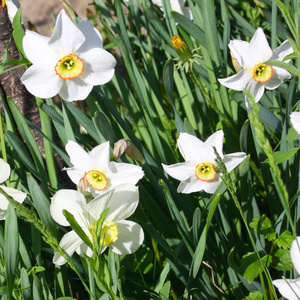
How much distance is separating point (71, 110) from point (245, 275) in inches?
25.7

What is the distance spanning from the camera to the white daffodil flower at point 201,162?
1.01 metres

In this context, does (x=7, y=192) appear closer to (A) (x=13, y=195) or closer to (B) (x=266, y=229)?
(A) (x=13, y=195)

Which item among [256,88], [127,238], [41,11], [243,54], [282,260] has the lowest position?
[282,260]

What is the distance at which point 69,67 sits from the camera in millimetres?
991

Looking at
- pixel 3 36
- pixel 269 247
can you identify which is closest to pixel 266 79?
pixel 269 247

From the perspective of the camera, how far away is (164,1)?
1544mm

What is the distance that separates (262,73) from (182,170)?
38cm

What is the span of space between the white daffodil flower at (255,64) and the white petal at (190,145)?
0.20 meters

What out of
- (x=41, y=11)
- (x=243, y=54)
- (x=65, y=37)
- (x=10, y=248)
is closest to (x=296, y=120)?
(x=243, y=54)

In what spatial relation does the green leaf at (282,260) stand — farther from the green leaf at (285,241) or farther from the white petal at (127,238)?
the white petal at (127,238)

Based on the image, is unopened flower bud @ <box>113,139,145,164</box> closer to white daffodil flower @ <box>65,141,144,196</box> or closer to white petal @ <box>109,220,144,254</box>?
white daffodil flower @ <box>65,141,144,196</box>

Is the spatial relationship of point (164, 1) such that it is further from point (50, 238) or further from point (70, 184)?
point (50, 238)

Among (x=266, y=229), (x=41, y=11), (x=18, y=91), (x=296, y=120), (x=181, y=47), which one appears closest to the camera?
(x=296, y=120)

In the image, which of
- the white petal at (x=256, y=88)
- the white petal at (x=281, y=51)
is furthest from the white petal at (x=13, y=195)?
the white petal at (x=281, y=51)
